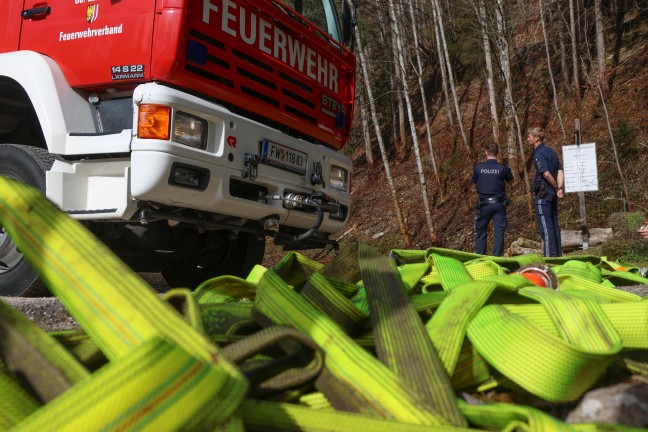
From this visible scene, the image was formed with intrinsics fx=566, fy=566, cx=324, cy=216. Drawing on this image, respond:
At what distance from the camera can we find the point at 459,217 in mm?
19938

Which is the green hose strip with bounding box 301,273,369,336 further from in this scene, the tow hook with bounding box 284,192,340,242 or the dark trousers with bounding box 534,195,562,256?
the dark trousers with bounding box 534,195,562,256

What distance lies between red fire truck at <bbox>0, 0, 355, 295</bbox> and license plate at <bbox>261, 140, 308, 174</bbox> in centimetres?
1

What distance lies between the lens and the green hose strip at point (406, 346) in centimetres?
107

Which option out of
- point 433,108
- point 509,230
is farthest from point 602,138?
point 433,108

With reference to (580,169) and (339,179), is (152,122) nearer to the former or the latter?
(339,179)


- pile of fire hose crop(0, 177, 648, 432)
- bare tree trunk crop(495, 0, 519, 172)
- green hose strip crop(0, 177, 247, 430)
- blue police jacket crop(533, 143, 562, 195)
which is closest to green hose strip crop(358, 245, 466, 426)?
pile of fire hose crop(0, 177, 648, 432)

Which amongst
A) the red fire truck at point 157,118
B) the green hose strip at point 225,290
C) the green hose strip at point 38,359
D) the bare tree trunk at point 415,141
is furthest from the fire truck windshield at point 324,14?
the bare tree trunk at point 415,141

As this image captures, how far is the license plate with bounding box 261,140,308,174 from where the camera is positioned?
14.9ft

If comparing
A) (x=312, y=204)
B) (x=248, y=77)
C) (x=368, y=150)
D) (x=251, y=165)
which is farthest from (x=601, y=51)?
(x=251, y=165)

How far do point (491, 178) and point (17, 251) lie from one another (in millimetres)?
7908

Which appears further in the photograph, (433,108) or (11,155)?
(433,108)

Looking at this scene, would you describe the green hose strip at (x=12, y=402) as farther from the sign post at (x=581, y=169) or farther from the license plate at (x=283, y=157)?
the sign post at (x=581, y=169)

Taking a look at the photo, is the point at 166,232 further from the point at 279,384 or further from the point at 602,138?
the point at 602,138

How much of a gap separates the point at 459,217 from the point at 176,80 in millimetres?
17101
